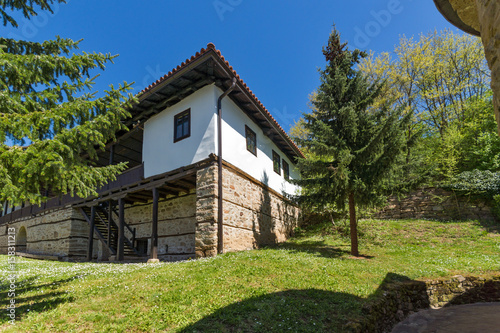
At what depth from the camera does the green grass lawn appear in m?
3.92

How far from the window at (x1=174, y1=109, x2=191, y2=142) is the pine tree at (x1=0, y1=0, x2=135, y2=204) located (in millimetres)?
4390

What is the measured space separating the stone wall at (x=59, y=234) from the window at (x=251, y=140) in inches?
423

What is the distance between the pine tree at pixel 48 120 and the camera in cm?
385

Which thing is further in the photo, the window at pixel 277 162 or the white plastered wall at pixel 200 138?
the window at pixel 277 162

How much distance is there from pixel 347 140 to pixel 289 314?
23.0ft

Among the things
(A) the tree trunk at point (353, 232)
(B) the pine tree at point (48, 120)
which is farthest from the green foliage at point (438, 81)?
(B) the pine tree at point (48, 120)

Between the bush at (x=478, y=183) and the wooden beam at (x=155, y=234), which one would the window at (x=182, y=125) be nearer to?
the wooden beam at (x=155, y=234)

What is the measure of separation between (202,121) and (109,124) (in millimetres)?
5040

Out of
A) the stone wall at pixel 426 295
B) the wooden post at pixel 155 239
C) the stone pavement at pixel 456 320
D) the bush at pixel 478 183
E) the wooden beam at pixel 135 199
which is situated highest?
the bush at pixel 478 183

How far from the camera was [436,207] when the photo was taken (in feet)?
44.9

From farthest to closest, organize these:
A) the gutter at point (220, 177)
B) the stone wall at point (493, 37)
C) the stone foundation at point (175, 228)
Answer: the stone foundation at point (175, 228)
the gutter at point (220, 177)
the stone wall at point (493, 37)

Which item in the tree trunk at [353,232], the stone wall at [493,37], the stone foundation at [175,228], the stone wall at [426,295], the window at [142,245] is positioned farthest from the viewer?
the window at [142,245]

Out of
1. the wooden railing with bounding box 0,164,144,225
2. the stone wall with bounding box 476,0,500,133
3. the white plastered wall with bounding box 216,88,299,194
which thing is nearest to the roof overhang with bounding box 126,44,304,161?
the white plastered wall with bounding box 216,88,299,194

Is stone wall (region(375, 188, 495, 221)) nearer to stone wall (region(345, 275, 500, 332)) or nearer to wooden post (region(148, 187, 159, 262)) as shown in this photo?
stone wall (region(345, 275, 500, 332))
